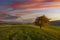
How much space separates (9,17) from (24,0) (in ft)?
1.28

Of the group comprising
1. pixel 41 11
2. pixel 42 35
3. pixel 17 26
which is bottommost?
→ pixel 42 35

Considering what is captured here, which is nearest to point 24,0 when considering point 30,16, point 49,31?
point 30,16

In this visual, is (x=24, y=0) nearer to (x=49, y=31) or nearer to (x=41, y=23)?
(x=41, y=23)

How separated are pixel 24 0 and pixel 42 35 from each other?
67 cm

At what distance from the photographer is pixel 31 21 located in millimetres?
3037

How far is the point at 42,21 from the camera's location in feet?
9.97

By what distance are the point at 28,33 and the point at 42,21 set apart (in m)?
0.31

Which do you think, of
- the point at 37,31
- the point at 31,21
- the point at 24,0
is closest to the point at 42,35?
the point at 37,31

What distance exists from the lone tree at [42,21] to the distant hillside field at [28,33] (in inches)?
2.8

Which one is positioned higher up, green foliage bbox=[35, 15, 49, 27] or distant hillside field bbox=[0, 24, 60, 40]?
green foliage bbox=[35, 15, 49, 27]

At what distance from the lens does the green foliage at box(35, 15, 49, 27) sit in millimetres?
3020

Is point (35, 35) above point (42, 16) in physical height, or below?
below

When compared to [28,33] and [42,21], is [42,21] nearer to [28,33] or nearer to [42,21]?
[42,21]

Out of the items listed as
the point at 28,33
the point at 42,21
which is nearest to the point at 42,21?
the point at 42,21
